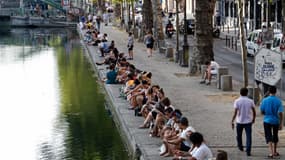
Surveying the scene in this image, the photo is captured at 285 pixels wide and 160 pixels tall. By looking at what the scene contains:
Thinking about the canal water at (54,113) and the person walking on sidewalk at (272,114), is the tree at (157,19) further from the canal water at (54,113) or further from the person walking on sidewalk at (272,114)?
the person walking on sidewalk at (272,114)

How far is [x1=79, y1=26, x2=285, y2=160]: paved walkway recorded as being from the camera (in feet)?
61.3

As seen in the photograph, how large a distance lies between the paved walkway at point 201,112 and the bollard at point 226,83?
22 centimetres

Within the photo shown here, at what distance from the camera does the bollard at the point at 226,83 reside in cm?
2948

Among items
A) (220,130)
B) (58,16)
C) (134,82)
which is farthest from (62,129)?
(58,16)

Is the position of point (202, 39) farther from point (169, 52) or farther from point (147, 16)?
point (147, 16)

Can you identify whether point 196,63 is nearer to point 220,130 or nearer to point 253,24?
point 220,130

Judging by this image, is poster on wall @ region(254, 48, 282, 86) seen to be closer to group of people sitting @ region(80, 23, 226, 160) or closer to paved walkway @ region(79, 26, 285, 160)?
paved walkway @ region(79, 26, 285, 160)

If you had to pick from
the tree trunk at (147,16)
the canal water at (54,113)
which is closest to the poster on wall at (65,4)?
the tree trunk at (147,16)

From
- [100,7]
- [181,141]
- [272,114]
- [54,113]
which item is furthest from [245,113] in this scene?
[100,7]

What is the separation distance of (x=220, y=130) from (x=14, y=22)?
88.7 meters

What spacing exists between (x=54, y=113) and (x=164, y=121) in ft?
28.9

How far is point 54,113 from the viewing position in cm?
2781

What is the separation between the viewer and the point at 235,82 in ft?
109

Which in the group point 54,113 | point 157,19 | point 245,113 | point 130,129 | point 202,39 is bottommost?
A: point 54,113
